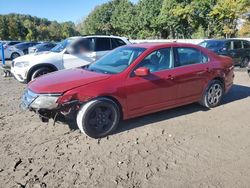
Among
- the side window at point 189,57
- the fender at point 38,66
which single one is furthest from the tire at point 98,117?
the fender at point 38,66

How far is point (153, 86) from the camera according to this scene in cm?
551

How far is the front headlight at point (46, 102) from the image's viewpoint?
4.73m

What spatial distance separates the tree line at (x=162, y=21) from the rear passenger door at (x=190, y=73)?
92.0ft

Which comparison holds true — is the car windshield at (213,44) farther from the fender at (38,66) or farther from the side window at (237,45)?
the fender at (38,66)

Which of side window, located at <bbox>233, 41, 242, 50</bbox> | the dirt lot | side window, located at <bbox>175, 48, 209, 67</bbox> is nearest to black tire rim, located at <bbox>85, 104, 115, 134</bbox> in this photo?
the dirt lot

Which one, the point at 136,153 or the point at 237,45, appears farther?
the point at 237,45

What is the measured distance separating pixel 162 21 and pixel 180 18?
445cm

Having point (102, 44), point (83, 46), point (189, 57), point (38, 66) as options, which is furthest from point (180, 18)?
point (189, 57)

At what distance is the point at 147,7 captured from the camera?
2173 inches

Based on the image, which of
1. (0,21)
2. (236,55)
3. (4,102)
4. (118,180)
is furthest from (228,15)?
(0,21)

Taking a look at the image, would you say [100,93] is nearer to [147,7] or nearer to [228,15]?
[228,15]

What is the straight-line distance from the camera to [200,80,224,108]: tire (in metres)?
6.66

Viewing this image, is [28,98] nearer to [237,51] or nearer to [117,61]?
[117,61]

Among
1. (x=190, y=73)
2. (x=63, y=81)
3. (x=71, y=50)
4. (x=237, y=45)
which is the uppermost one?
(x=71, y=50)
